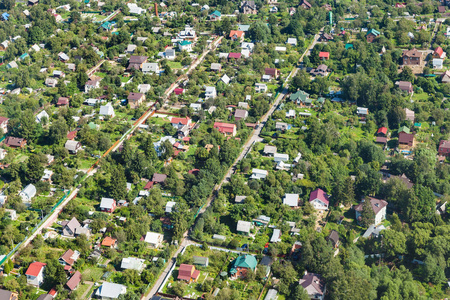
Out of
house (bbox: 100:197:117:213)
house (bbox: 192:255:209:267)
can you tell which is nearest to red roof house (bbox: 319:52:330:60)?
house (bbox: 100:197:117:213)

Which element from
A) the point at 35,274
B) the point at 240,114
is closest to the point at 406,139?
the point at 240,114

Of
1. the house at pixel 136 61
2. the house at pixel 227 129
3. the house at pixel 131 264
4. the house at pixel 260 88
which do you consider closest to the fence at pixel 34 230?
the house at pixel 131 264

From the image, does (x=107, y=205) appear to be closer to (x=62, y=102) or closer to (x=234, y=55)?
(x=62, y=102)

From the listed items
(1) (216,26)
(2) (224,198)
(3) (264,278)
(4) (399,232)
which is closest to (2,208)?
→ (2) (224,198)

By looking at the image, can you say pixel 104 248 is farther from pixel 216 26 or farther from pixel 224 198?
pixel 216 26

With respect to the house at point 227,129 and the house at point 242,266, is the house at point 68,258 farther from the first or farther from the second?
the house at point 227,129

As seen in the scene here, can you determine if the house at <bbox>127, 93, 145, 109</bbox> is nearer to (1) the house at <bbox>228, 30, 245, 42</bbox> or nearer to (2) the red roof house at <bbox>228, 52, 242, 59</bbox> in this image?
(2) the red roof house at <bbox>228, 52, 242, 59</bbox>
